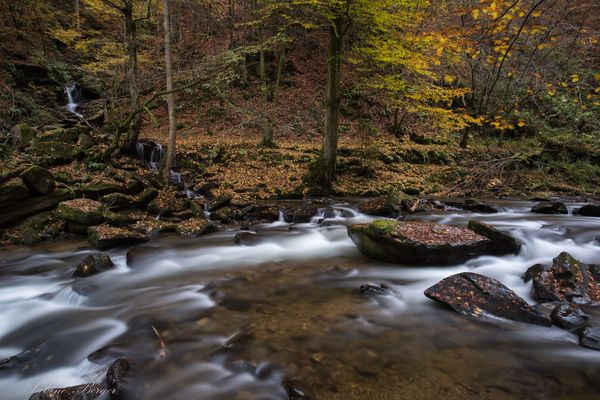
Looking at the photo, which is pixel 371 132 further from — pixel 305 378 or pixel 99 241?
pixel 305 378

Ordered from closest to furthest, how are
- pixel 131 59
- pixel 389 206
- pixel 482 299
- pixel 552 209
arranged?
pixel 482 299, pixel 389 206, pixel 552 209, pixel 131 59

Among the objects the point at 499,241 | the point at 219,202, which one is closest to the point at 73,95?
the point at 219,202

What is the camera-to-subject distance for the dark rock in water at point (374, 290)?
18.7 ft

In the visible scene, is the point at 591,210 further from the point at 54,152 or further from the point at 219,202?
the point at 54,152

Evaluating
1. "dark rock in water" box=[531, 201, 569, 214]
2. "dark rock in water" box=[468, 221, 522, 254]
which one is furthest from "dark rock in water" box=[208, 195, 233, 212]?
"dark rock in water" box=[531, 201, 569, 214]

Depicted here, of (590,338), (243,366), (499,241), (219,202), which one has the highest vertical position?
(219,202)

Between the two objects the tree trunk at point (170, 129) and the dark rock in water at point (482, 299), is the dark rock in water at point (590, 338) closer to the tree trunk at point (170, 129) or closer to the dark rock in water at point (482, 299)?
the dark rock in water at point (482, 299)

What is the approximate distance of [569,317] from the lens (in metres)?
4.54

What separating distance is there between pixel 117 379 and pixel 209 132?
49.7 ft

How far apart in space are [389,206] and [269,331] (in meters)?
7.08

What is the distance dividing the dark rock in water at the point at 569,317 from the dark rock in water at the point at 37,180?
404 inches

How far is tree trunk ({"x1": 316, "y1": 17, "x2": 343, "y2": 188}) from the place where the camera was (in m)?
11.5

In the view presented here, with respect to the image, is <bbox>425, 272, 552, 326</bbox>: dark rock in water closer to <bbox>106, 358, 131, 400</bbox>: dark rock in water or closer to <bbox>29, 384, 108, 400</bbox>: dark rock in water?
<bbox>106, 358, 131, 400</bbox>: dark rock in water

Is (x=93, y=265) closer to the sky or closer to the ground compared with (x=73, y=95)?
closer to the ground
